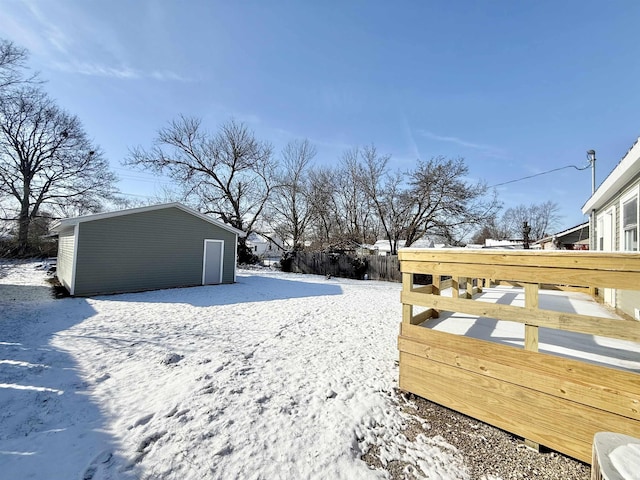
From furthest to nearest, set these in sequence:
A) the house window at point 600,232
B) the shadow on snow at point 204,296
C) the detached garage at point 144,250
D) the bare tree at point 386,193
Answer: the bare tree at point 386,193 → the detached garage at point 144,250 → the shadow on snow at point 204,296 → the house window at point 600,232

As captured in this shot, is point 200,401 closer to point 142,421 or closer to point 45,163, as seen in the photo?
point 142,421

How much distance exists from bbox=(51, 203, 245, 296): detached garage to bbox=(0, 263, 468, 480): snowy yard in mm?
3273

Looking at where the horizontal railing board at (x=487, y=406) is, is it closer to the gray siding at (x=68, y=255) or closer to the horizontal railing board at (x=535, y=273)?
the horizontal railing board at (x=535, y=273)

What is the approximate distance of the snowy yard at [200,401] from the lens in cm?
192

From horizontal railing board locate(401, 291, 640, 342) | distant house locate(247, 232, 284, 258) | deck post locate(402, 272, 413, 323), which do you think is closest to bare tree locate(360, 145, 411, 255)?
distant house locate(247, 232, 284, 258)

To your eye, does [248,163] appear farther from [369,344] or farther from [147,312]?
[369,344]

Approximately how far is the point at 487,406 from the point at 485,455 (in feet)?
1.18

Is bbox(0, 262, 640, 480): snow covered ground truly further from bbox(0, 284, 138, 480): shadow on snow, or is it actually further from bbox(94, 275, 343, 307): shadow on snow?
bbox(94, 275, 343, 307): shadow on snow

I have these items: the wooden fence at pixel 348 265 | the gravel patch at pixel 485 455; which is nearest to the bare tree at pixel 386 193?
the wooden fence at pixel 348 265

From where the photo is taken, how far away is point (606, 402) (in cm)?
174

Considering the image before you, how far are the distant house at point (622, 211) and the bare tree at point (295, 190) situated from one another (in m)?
17.5

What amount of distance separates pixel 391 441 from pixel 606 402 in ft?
4.97

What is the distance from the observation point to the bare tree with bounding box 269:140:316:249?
21719mm

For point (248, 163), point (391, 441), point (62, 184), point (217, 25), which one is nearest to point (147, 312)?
point (391, 441)
